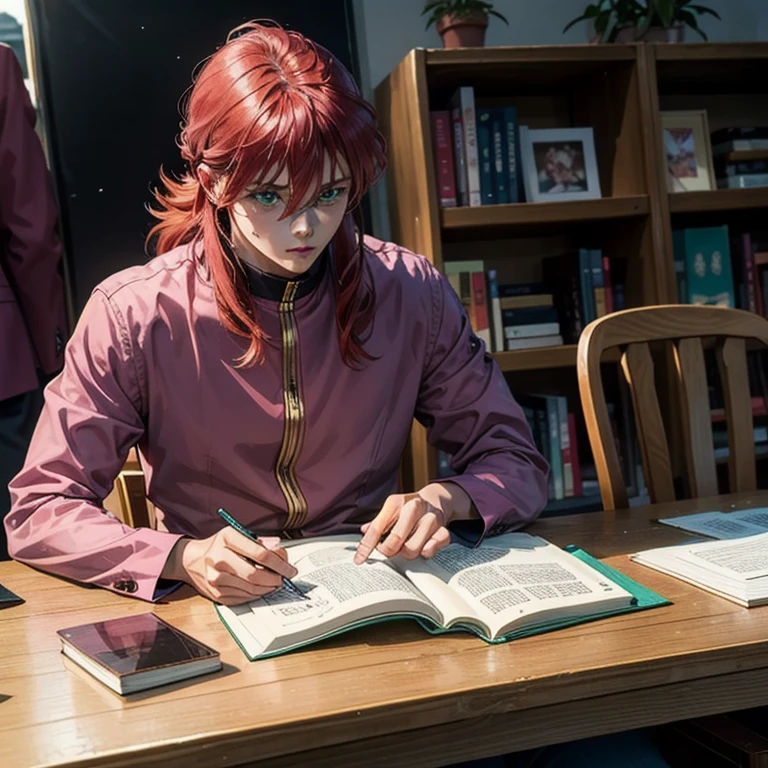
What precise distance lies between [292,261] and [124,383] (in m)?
0.27

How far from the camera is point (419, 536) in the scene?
1.05m

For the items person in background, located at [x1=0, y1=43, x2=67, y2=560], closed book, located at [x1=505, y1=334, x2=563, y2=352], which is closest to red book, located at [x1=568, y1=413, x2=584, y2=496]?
closed book, located at [x1=505, y1=334, x2=563, y2=352]

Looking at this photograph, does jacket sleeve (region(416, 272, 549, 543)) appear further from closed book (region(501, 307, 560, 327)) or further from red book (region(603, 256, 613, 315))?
red book (region(603, 256, 613, 315))

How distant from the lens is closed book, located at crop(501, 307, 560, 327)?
252 centimetres

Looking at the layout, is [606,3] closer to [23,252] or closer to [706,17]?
[706,17]

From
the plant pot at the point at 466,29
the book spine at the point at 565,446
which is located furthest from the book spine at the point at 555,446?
the plant pot at the point at 466,29

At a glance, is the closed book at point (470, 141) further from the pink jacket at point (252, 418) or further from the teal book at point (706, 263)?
the pink jacket at point (252, 418)

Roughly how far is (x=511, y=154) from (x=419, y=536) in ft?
5.41

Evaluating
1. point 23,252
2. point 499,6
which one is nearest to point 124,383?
point 23,252

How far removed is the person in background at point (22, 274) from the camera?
218 cm

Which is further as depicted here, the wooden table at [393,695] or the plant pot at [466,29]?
the plant pot at [466,29]

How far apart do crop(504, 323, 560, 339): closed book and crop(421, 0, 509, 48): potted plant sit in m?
0.73

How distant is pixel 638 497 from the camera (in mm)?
2625

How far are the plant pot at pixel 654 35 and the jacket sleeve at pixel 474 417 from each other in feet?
4.75
